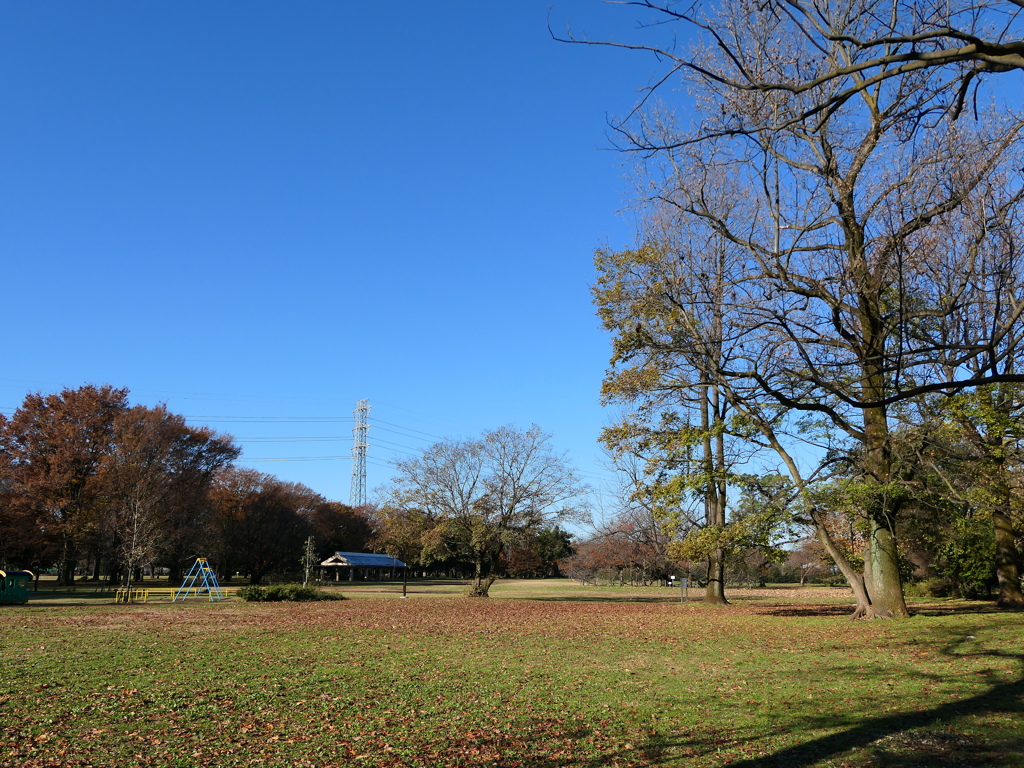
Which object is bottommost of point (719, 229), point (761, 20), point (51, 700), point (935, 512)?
point (51, 700)

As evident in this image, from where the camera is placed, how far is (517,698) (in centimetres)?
897

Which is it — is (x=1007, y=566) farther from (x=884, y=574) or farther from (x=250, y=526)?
(x=250, y=526)

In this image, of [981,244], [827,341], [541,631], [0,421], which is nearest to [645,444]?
[541,631]

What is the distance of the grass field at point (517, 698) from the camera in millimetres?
6438

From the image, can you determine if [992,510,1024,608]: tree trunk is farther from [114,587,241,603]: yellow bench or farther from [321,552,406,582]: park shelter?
[321,552,406,582]: park shelter

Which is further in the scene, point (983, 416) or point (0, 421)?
point (0, 421)

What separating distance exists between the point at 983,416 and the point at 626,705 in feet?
42.9

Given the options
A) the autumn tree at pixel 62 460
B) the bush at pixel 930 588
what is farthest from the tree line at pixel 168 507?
the bush at pixel 930 588

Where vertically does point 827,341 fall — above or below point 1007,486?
above

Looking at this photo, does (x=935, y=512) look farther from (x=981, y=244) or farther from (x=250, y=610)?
(x=250, y=610)

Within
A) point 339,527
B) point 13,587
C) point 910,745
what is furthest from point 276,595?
point 339,527

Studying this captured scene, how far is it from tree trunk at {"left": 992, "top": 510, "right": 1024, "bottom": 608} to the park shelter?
183 ft

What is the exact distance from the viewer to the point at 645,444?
24547mm

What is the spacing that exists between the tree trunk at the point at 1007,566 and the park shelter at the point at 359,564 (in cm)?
5572
